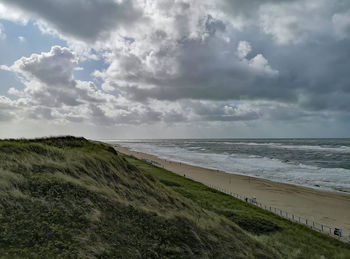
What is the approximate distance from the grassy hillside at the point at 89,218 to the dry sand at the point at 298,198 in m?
19.2

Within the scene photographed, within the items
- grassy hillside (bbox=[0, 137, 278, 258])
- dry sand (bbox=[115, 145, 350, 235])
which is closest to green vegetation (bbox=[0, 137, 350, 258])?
grassy hillside (bbox=[0, 137, 278, 258])

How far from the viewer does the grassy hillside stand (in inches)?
295

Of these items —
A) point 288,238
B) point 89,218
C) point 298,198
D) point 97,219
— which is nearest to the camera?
point 89,218

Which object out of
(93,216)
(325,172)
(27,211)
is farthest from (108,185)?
(325,172)

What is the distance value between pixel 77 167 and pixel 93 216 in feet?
16.3

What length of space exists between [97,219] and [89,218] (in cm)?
33

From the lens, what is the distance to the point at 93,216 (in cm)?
909

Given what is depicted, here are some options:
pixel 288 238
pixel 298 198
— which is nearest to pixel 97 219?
pixel 288 238

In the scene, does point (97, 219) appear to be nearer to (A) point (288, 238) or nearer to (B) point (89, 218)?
(B) point (89, 218)

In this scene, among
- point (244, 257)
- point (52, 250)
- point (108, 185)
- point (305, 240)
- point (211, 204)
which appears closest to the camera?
point (52, 250)

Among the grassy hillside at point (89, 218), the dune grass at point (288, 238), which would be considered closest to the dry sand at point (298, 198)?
the dune grass at point (288, 238)

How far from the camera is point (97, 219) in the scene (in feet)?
29.7

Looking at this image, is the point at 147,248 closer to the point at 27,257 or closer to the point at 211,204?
the point at 27,257

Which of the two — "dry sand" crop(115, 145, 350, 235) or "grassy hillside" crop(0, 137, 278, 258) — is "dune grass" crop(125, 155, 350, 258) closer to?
"grassy hillside" crop(0, 137, 278, 258)
